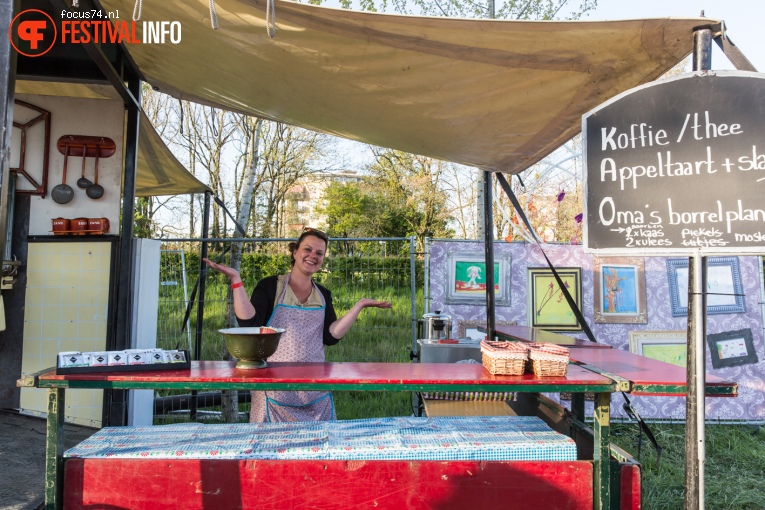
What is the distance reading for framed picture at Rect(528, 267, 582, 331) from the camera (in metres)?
5.76

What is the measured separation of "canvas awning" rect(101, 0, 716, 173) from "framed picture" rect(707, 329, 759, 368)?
330cm

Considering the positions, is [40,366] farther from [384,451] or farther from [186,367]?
[384,451]

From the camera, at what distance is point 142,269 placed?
4137mm

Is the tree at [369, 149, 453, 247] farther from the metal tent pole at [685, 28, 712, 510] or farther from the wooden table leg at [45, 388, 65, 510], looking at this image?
the wooden table leg at [45, 388, 65, 510]

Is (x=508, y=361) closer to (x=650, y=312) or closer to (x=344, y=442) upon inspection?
(x=344, y=442)

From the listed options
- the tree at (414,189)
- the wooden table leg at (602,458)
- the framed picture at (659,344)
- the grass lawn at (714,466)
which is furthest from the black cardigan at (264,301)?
the tree at (414,189)

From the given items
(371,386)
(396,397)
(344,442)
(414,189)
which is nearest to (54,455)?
(344,442)

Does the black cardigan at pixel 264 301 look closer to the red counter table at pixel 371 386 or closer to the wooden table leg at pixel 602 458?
the red counter table at pixel 371 386

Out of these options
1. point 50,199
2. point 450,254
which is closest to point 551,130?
point 450,254

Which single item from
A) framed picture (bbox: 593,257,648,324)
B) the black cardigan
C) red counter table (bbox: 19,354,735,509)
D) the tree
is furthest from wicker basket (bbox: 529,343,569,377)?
the tree

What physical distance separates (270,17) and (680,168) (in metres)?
1.82

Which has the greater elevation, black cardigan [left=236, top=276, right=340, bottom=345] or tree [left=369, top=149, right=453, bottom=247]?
tree [left=369, top=149, right=453, bottom=247]

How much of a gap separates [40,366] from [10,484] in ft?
4.60

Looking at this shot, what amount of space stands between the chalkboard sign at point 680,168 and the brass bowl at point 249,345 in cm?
145
